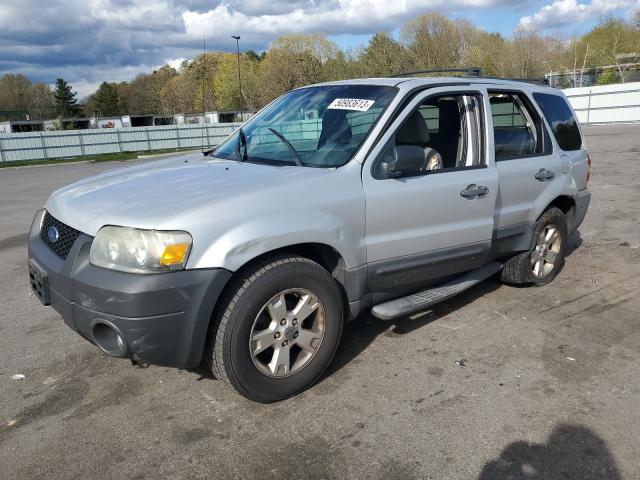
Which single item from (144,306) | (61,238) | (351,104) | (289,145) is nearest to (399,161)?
(351,104)

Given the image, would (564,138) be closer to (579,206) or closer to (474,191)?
(579,206)

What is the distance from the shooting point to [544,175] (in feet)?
15.3

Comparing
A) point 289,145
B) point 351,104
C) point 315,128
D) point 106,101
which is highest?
point 106,101

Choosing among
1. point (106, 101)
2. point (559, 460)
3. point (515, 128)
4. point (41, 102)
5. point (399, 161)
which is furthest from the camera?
point (106, 101)

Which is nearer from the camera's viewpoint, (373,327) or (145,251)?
(145,251)

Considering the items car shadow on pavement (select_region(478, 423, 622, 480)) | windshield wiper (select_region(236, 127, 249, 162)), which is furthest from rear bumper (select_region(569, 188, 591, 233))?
windshield wiper (select_region(236, 127, 249, 162))

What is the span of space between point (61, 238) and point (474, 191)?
2763 mm

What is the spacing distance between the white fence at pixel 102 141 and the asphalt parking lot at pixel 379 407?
22115 mm

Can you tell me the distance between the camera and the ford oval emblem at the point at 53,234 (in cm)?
321

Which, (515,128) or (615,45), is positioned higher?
(615,45)

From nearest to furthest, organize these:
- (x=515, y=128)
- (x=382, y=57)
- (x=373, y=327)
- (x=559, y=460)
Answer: (x=559, y=460), (x=373, y=327), (x=515, y=128), (x=382, y=57)

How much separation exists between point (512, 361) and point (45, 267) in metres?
2.99

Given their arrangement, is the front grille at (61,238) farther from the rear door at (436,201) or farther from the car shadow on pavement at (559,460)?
the car shadow on pavement at (559,460)

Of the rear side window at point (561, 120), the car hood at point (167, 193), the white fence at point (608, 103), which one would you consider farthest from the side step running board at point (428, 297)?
the white fence at point (608, 103)
